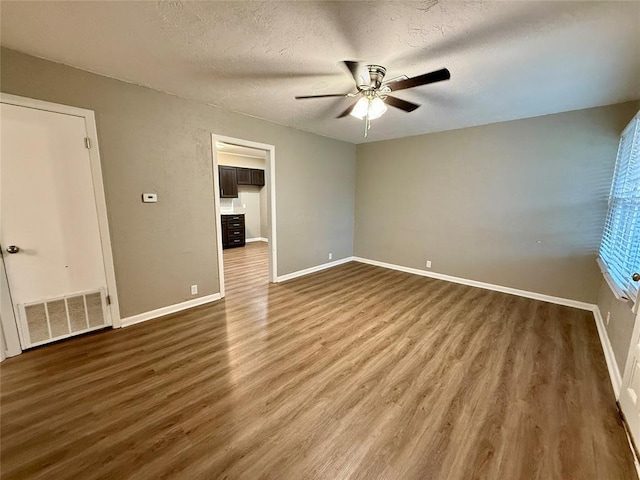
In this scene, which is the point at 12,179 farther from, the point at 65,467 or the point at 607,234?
the point at 607,234

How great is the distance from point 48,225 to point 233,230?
181 inches

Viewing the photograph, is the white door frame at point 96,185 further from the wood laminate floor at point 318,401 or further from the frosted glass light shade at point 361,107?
the frosted glass light shade at point 361,107

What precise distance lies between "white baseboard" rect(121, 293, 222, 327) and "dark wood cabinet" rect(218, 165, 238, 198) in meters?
3.93

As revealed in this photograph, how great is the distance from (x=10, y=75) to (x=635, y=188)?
203 inches

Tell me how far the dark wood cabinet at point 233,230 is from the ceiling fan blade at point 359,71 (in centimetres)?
541

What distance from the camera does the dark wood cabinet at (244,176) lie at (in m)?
7.04

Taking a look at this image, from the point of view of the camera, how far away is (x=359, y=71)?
Result: 1.88 meters

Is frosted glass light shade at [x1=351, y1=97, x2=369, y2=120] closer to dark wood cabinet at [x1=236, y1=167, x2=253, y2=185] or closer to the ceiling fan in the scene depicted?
the ceiling fan

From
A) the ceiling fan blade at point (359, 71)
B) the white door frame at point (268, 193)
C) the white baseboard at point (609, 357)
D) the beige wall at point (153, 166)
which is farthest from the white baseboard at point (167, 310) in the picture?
the white baseboard at point (609, 357)

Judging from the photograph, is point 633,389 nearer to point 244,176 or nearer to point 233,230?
point 233,230

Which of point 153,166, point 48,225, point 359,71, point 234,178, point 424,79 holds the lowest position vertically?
point 48,225

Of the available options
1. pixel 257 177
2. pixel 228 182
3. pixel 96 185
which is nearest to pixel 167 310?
pixel 96 185

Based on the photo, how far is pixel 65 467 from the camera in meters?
1.36

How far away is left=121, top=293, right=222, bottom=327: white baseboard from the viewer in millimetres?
2811
